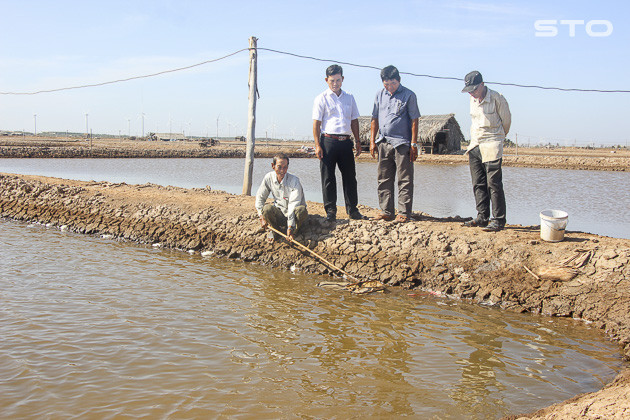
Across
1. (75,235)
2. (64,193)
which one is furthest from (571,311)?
(64,193)

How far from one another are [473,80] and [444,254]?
216cm

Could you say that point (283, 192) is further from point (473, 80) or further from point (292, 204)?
point (473, 80)

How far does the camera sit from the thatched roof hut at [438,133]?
32.5 metres

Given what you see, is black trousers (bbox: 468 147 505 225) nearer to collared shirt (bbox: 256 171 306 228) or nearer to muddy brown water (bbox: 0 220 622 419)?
muddy brown water (bbox: 0 220 622 419)

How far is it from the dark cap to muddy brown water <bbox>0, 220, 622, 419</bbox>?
260 cm

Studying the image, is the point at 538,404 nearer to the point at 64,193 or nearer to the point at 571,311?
the point at 571,311

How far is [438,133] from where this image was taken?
34156 millimetres

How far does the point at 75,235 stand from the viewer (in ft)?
32.1

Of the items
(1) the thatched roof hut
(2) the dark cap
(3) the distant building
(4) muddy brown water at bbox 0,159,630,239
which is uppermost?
(3) the distant building

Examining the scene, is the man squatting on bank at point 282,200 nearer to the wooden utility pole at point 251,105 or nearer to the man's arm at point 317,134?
the man's arm at point 317,134

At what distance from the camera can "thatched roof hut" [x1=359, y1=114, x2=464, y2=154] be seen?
32531 mm

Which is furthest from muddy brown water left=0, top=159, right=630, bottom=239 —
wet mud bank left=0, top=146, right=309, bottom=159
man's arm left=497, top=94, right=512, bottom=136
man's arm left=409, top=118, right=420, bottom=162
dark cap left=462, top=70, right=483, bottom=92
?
wet mud bank left=0, top=146, right=309, bottom=159

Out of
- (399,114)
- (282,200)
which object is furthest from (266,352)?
(399,114)

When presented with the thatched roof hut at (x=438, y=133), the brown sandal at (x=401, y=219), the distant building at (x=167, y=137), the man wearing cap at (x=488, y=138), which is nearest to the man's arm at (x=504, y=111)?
the man wearing cap at (x=488, y=138)
